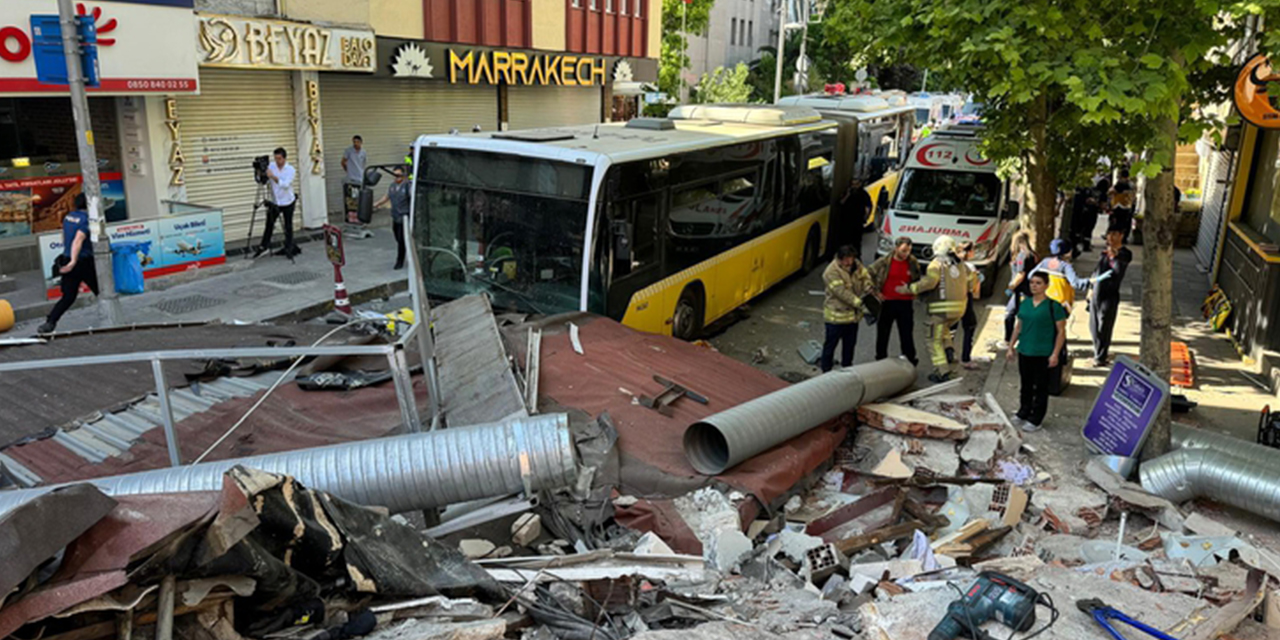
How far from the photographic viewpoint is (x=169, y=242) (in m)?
14.6

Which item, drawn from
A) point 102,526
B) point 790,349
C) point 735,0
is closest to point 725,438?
point 102,526

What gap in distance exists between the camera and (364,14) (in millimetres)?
19453

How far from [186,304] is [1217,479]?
1309 cm

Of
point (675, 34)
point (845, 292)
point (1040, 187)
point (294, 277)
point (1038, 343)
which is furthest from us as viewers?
point (675, 34)

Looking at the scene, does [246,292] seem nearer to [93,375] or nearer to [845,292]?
[93,375]

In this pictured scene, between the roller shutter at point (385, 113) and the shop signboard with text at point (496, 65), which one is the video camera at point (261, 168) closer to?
the roller shutter at point (385, 113)

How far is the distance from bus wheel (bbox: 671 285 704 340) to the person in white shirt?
8.32 m

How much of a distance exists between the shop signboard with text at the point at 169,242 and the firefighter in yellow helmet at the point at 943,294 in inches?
434

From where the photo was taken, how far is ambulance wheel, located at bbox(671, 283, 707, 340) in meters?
12.1

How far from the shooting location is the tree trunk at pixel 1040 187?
40.1ft

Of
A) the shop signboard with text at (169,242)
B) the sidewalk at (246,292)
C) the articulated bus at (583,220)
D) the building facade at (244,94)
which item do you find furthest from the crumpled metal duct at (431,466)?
the building facade at (244,94)

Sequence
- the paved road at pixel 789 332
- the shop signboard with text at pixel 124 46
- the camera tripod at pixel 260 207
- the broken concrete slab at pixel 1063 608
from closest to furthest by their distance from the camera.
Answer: the broken concrete slab at pixel 1063 608 < the paved road at pixel 789 332 < the shop signboard with text at pixel 124 46 < the camera tripod at pixel 260 207

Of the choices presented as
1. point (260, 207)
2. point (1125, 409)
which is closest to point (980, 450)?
point (1125, 409)

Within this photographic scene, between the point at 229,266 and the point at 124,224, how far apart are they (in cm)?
237
